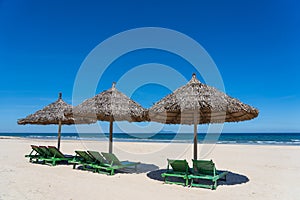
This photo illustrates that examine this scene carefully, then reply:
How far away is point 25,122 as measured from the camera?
1013cm

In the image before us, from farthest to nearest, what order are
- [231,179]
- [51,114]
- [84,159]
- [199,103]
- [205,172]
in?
1. [51,114]
2. [84,159]
3. [231,179]
4. [199,103]
5. [205,172]

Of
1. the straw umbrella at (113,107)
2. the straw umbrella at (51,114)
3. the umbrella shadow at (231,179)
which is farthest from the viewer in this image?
the straw umbrella at (51,114)

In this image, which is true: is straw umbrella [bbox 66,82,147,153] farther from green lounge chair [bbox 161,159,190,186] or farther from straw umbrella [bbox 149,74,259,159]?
green lounge chair [bbox 161,159,190,186]

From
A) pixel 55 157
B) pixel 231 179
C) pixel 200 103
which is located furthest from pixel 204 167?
pixel 55 157

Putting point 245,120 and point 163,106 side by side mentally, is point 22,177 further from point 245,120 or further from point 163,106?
point 245,120

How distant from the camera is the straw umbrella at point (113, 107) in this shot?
24.6 feet

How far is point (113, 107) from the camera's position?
7.51m

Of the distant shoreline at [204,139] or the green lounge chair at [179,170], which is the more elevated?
the green lounge chair at [179,170]

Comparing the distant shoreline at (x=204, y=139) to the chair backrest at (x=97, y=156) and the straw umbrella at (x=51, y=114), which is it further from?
the chair backrest at (x=97, y=156)

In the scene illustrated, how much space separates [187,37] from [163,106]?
4.74 meters

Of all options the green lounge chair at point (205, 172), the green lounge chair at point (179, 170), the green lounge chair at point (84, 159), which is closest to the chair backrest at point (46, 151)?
the green lounge chair at point (84, 159)

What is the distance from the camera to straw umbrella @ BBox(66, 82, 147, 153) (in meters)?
7.51

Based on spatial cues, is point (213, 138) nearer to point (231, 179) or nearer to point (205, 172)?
point (231, 179)

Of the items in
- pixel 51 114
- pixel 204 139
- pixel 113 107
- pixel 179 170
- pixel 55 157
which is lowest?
pixel 204 139
